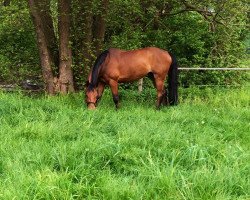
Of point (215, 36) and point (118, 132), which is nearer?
point (118, 132)

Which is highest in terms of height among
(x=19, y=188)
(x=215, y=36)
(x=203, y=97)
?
(x=215, y=36)

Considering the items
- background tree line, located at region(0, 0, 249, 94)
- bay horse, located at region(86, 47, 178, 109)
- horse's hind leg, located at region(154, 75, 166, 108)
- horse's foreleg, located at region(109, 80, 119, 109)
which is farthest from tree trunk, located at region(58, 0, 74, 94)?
horse's hind leg, located at region(154, 75, 166, 108)

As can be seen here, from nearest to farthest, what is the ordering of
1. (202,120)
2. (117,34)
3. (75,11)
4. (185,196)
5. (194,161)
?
(185,196)
(194,161)
(202,120)
(75,11)
(117,34)

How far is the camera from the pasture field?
3.59m

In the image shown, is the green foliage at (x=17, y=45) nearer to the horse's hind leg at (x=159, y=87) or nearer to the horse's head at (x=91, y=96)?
the horse's head at (x=91, y=96)

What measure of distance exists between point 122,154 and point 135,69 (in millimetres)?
4538

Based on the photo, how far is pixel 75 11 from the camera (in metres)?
10.4

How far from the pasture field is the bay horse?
1.53 meters

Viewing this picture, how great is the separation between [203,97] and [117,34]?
3.92 meters

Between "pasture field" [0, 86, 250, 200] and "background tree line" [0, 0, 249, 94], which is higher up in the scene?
"background tree line" [0, 0, 249, 94]

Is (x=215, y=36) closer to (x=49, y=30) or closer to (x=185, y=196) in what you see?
(x=49, y=30)

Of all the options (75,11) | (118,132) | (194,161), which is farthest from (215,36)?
(194,161)

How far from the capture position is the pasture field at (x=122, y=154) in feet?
11.8

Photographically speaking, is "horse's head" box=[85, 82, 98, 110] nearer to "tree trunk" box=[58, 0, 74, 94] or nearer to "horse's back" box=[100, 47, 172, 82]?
"horse's back" box=[100, 47, 172, 82]
